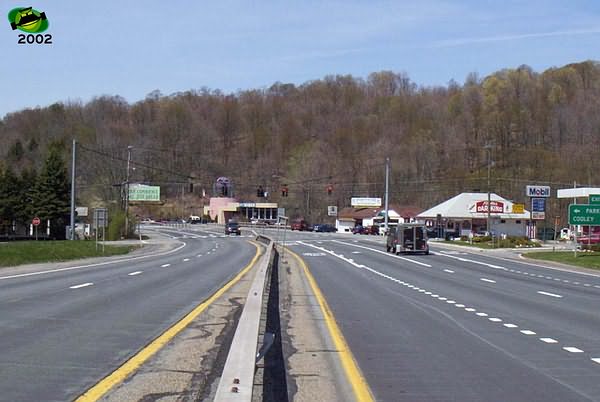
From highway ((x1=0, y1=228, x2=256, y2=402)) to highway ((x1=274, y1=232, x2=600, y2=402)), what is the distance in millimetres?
3474

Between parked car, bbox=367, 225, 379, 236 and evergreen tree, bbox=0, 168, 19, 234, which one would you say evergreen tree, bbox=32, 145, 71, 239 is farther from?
parked car, bbox=367, 225, 379, 236

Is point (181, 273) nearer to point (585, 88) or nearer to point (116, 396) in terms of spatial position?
point (116, 396)

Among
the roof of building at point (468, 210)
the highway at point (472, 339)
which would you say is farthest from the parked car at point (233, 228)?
the highway at point (472, 339)

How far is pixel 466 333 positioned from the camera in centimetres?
1468

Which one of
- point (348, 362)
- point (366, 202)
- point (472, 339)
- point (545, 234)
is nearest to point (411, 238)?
point (545, 234)

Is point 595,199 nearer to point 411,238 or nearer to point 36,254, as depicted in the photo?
point 411,238

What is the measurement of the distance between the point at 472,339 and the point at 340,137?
154927 millimetres

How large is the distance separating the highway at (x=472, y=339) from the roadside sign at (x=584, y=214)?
24991mm

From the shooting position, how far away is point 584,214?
52.2 metres

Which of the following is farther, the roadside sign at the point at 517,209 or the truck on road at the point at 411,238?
the roadside sign at the point at 517,209

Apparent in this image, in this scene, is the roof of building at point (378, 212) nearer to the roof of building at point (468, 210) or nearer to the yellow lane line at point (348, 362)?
the roof of building at point (468, 210)

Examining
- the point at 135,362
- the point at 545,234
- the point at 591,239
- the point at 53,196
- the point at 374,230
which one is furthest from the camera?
the point at 374,230

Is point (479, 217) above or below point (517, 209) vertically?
below

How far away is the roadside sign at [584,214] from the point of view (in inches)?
2047
